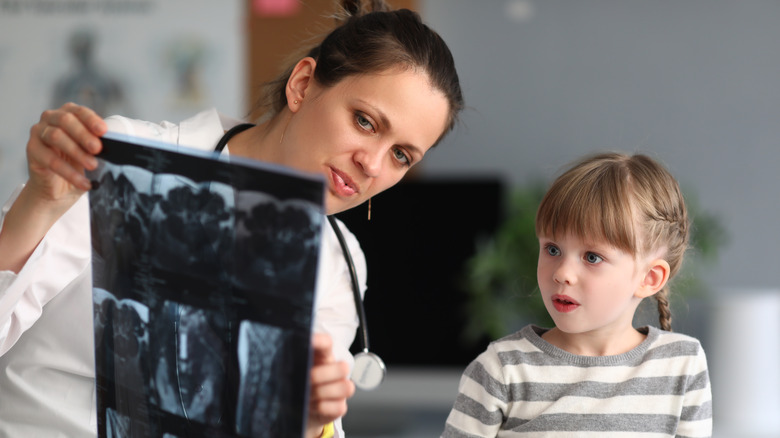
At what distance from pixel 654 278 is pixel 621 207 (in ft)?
0.37

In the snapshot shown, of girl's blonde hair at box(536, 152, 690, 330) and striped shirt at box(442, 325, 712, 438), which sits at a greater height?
girl's blonde hair at box(536, 152, 690, 330)

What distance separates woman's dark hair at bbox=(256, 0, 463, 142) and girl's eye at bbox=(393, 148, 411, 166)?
0.34 ft

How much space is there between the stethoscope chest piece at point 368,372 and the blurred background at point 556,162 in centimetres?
211

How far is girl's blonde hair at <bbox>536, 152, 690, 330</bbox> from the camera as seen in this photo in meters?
1.04

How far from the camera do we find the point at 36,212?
2.80 feet

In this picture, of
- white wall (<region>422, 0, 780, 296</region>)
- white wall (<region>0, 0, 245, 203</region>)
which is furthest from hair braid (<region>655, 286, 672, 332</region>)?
white wall (<region>422, 0, 780, 296</region>)

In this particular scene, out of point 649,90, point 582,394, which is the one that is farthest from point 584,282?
point 649,90

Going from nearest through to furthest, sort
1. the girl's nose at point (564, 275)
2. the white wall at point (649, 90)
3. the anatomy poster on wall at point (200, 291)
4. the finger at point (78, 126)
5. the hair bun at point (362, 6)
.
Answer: the anatomy poster on wall at point (200, 291), the finger at point (78, 126), the girl's nose at point (564, 275), the hair bun at point (362, 6), the white wall at point (649, 90)

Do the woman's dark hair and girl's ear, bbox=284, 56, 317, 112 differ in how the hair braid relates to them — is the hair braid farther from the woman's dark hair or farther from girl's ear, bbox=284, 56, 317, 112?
girl's ear, bbox=284, 56, 317, 112

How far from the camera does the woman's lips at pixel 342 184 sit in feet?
3.52

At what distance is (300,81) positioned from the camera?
1.21 meters

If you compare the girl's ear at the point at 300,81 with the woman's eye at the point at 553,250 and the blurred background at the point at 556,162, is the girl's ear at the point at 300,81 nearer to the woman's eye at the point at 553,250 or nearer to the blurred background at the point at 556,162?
the woman's eye at the point at 553,250

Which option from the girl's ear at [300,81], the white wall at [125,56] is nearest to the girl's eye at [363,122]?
the girl's ear at [300,81]

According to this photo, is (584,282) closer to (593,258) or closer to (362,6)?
(593,258)
